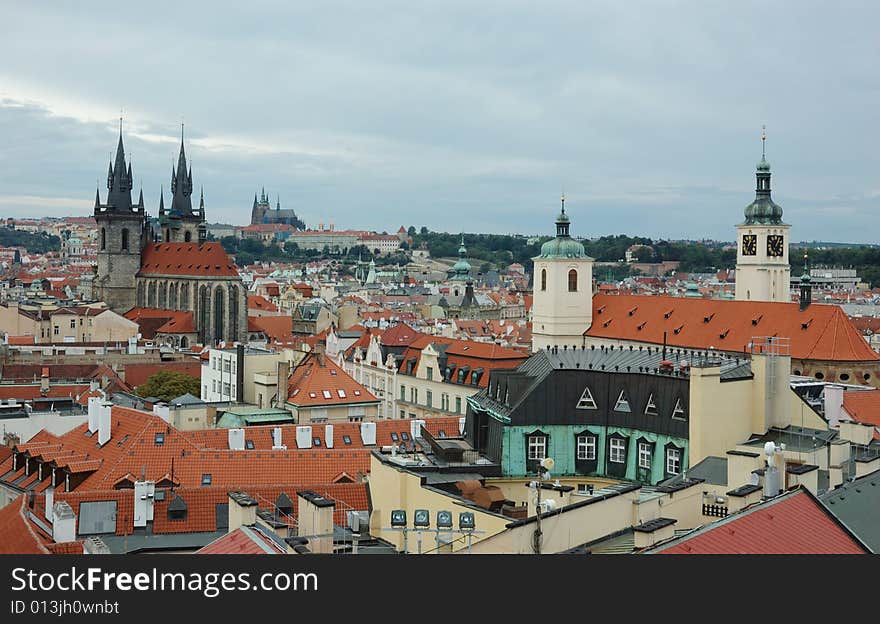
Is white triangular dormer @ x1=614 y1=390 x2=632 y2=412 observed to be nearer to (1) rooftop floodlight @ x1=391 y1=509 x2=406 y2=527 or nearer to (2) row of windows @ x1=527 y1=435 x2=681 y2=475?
(2) row of windows @ x1=527 y1=435 x2=681 y2=475

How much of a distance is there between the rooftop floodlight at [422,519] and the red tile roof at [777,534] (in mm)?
5788

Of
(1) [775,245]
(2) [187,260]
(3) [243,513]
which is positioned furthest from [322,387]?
(2) [187,260]

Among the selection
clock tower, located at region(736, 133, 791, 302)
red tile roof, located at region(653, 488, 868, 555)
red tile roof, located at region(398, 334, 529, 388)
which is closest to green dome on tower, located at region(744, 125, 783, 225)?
clock tower, located at region(736, 133, 791, 302)

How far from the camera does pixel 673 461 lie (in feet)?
113

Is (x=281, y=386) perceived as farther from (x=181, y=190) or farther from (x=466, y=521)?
(x=181, y=190)

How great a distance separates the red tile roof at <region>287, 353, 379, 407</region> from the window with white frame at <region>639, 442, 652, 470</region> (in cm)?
2367

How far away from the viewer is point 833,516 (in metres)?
20.7

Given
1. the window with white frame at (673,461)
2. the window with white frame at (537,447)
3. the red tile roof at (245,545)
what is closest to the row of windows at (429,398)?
the window with white frame at (537,447)

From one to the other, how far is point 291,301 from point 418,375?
10194 centimetres

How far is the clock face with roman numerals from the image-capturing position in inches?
3465

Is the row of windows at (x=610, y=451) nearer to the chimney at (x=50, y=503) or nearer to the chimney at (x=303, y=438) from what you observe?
the chimney at (x=303, y=438)

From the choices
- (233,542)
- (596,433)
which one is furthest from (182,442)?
(233,542)

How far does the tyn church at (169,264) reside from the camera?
13550 centimetres

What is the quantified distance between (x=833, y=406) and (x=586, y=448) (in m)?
8.46
